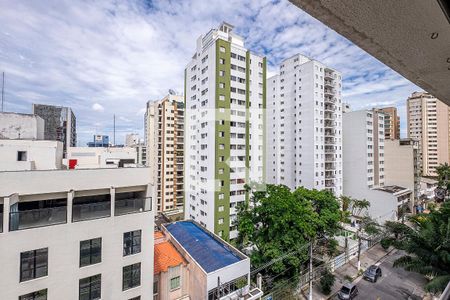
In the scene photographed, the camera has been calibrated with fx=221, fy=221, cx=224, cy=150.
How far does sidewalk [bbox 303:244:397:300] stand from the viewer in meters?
16.2

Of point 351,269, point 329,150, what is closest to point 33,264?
point 351,269

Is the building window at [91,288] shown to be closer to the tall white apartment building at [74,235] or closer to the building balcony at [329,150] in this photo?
the tall white apartment building at [74,235]

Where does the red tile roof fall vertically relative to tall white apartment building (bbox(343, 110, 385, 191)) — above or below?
below

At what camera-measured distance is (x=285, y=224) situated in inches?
586

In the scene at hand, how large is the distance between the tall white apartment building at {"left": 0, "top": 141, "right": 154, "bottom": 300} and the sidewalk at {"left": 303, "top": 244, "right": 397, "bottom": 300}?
482 inches

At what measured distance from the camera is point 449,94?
2158 millimetres

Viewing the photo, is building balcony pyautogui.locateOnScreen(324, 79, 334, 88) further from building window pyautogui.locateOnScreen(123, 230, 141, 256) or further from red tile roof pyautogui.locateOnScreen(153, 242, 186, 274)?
building window pyautogui.locateOnScreen(123, 230, 141, 256)

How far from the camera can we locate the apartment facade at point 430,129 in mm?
49406

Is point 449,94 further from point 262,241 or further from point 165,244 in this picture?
point 165,244

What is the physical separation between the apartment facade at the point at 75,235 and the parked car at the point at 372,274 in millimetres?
16945

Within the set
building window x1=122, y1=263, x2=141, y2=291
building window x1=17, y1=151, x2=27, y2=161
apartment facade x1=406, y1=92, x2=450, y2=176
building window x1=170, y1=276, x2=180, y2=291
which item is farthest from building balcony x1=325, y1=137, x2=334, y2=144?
building window x1=17, y1=151, x2=27, y2=161

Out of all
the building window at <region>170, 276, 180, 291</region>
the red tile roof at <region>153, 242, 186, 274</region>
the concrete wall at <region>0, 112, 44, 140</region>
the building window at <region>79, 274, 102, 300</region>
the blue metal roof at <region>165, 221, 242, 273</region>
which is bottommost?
the building window at <region>170, 276, 180, 291</region>

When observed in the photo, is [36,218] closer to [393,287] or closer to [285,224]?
[285,224]

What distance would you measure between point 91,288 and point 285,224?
442 inches
